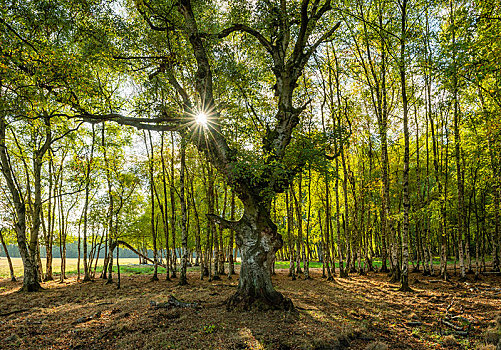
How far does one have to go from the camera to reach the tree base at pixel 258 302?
26.9 feet

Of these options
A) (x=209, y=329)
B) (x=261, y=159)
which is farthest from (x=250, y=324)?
(x=261, y=159)

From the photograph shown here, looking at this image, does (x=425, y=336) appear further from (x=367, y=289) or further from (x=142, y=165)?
(x=142, y=165)

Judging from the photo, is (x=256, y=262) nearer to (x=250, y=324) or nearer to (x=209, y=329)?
(x=250, y=324)

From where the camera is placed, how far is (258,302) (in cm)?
823

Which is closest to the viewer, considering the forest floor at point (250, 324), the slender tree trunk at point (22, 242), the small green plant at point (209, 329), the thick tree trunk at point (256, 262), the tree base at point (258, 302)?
the forest floor at point (250, 324)

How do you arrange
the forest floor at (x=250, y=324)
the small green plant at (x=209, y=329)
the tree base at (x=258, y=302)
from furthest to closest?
the tree base at (x=258, y=302) → the small green plant at (x=209, y=329) → the forest floor at (x=250, y=324)

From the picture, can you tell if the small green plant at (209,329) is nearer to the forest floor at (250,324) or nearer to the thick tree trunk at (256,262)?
the forest floor at (250,324)

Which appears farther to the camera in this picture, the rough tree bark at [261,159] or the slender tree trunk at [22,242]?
the slender tree trunk at [22,242]

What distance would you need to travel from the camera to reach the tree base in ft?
26.9

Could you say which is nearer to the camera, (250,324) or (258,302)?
(250,324)

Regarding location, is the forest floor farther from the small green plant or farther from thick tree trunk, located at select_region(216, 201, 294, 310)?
thick tree trunk, located at select_region(216, 201, 294, 310)

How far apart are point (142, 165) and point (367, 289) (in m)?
16.8

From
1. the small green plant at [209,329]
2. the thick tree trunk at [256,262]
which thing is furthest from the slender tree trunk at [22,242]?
the small green plant at [209,329]

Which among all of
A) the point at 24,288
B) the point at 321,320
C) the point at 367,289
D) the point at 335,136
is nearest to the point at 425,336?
the point at 321,320
